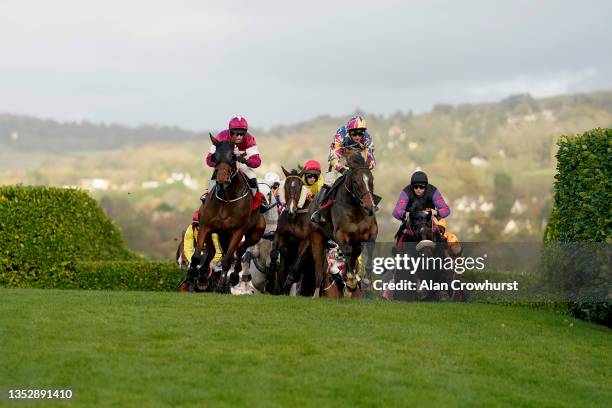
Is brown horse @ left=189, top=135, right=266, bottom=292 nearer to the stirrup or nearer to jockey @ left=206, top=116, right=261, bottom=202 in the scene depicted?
jockey @ left=206, top=116, right=261, bottom=202

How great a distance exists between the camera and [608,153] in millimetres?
17266

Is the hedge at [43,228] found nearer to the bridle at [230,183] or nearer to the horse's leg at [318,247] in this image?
the bridle at [230,183]

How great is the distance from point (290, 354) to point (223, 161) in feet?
19.4

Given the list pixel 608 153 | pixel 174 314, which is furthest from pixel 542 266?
pixel 174 314

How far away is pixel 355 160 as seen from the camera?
17.2 metres

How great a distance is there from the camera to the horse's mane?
56.4 feet

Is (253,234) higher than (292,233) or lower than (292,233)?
lower

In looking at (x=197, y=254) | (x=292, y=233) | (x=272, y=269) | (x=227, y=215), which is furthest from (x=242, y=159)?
(x=272, y=269)

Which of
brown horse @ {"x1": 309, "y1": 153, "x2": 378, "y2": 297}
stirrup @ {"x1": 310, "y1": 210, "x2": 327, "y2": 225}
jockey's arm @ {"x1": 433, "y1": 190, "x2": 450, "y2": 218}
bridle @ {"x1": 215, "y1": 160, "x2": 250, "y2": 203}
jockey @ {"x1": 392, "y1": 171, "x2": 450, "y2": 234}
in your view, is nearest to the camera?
brown horse @ {"x1": 309, "y1": 153, "x2": 378, "y2": 297}

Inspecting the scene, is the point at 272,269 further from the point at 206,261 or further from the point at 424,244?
the point at 424,244

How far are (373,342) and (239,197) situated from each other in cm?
583

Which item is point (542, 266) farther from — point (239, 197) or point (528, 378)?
point (528, 378)

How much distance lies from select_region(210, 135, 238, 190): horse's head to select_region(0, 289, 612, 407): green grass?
6.99 feet

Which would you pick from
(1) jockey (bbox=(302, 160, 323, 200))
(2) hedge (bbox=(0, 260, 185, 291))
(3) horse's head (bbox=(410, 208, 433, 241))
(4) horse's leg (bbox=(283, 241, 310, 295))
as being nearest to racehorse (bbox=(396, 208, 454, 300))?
(3) horse's head (bbox=(410, 208, 433, 241))
